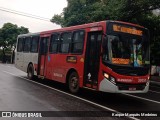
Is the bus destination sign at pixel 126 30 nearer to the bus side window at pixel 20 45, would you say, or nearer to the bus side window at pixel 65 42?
the bus side window at pixel 65 42

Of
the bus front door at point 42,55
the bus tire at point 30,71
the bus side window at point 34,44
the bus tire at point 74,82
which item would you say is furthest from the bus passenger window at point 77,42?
the bus tire at point 30,71

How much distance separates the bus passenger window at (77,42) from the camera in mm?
12461

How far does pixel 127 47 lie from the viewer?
1095 centimetres

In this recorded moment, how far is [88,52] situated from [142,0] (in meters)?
10.2

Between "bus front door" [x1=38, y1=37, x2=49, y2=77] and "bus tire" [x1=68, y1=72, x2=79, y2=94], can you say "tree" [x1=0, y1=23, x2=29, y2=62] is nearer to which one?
"bus front door" [x1=38, y1=37, x2=49, y2=77]

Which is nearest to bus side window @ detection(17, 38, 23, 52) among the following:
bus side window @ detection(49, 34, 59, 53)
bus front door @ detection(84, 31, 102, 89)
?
bus side window @ detection(49, 34, 59, 53)

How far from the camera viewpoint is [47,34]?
16141 millimetres

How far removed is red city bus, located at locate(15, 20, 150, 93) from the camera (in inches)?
419

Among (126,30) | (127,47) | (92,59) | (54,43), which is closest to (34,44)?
(54,43)

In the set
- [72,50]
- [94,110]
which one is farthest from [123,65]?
A: [72,50]

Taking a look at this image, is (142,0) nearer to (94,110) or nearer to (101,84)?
(101,84)

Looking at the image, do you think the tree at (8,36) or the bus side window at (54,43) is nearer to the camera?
the bus side window at (54,43)

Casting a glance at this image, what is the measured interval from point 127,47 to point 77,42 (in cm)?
269

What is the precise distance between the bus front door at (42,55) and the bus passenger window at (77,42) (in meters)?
3.33
